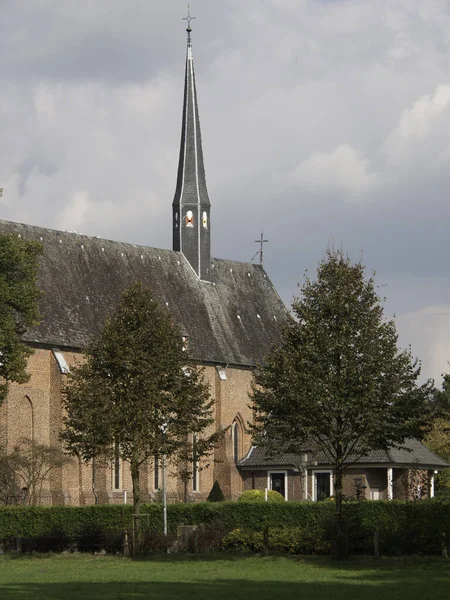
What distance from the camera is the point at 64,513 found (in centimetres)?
4681

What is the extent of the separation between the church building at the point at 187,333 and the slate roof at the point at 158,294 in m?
0.09

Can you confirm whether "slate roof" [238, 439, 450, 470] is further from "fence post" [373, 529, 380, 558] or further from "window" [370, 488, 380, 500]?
"fence post" [373, 529, 380, 558]

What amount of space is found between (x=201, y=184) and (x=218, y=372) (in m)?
13.4

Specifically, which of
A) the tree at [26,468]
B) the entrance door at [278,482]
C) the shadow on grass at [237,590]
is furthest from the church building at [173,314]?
the shadow on grass at [237,590]

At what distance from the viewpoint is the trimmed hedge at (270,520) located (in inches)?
1543

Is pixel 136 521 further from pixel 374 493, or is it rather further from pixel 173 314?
pixel 173 314

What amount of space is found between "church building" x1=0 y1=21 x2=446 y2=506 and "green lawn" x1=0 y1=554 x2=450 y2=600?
2010 centimetres

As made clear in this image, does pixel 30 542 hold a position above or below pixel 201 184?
below

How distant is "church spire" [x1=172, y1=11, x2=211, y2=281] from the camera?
78062mm

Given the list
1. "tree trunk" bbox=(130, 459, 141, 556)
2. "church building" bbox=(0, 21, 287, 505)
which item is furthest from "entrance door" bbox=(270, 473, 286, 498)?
"tree trunk" bbox=(130, 459, 141, 556)

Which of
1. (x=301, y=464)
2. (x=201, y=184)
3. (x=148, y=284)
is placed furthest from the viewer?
(x=201, y=184)

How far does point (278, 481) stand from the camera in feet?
231

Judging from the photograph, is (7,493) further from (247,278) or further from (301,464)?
(247,278)

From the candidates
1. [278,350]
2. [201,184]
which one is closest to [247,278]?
[201,184]
